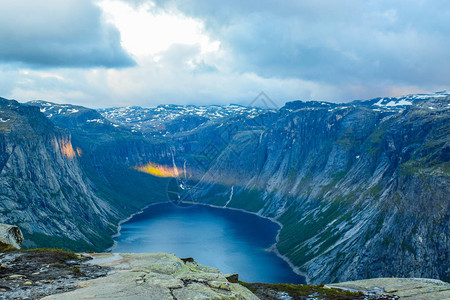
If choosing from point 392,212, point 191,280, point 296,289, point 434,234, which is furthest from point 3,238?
point 392,212

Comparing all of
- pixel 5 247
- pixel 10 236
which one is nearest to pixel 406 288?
pixel 5 247

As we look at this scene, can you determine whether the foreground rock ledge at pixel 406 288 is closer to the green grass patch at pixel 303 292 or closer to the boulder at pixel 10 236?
the green grass patch at pixel 303 292

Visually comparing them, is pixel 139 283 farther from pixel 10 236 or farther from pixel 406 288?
pixel 406 288

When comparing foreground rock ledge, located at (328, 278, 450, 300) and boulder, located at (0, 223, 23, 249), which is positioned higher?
boulder, located at (0, 223, 23, 249)

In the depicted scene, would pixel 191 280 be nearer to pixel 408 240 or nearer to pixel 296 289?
pixel 296 289

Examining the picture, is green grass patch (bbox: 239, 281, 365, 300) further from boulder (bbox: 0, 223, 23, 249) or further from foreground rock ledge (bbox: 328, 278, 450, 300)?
boulder (bbox: 0, 223, 23, 249)

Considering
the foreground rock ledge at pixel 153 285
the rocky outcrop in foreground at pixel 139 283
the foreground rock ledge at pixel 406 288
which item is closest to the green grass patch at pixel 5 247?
the rocky outcrop in foreground at pixel 139 283

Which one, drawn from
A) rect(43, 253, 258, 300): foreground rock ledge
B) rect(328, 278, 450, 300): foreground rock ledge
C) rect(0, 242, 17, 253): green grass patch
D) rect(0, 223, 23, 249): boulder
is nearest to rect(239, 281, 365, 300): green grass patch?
rect(328, 278, 450, 300): foreground rock ledge

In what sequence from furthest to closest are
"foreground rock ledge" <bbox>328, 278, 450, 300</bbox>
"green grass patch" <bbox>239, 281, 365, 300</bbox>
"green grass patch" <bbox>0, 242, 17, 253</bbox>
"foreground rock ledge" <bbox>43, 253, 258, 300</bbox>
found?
"green grass patch" <bbox>239, 281, 365, 300</bbox> → "foreground rock ledge" <bbox>328, 278, 450, 300</bbox> → "green grass patch" <bbox>0, 242, 17, 253</bbox> → "foreground rock ledge" <bbox>43, 253, 258, 300</bbox>
